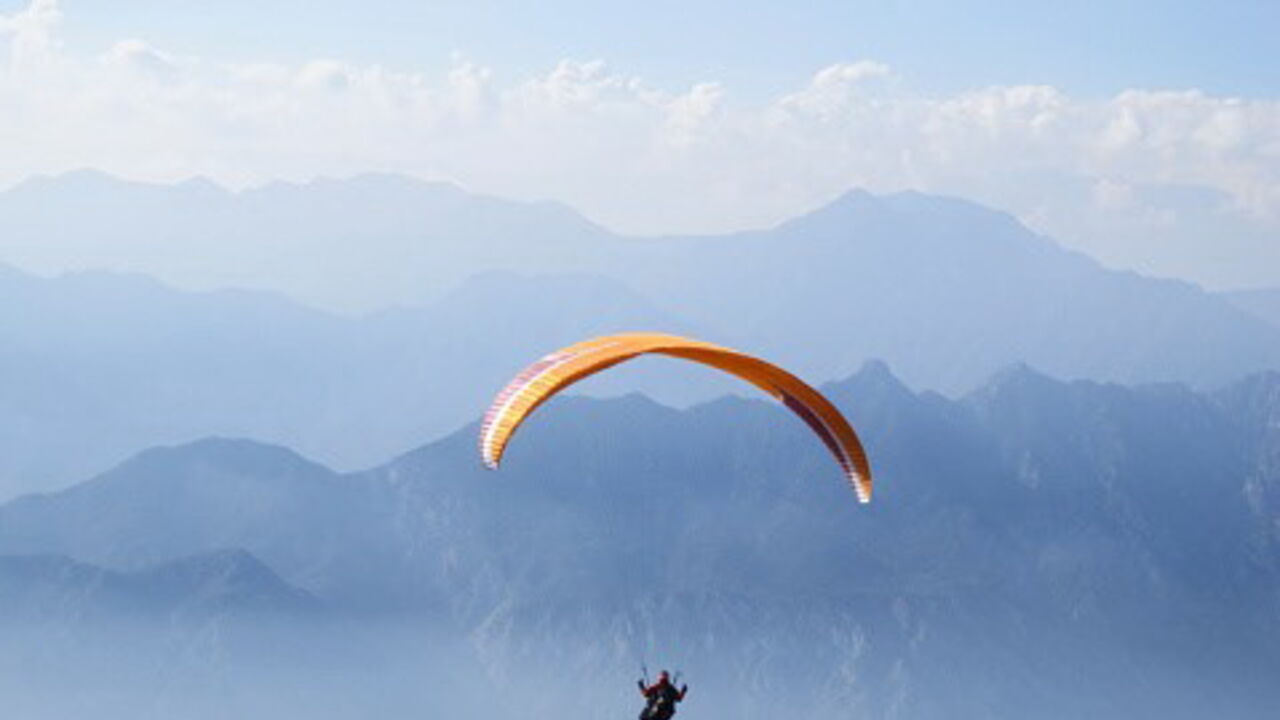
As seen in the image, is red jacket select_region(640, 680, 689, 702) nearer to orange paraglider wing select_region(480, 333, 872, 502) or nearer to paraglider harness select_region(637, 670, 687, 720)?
paraglider harness select_region(637, 670, 687, 720)

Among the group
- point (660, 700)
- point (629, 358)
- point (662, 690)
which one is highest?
point (629, 358)

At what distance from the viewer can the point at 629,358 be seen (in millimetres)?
39938

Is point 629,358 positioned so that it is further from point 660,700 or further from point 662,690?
point 660,700

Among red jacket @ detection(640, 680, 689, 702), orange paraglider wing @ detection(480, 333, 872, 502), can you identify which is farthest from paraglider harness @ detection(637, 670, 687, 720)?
orange paraglider wing @ detection(480, 333, 872, 502)

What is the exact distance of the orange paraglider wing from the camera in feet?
130

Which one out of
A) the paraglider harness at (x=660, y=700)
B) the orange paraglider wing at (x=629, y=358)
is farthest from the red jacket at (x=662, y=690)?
the orange paraglider wing at (x=629, y=358)

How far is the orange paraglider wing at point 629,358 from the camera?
3972cm

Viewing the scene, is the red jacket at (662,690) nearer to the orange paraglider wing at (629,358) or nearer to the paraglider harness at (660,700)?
the paraglider harness at (660,700)

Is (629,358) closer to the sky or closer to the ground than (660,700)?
closer to the sky

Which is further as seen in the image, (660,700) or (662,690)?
(660,700)

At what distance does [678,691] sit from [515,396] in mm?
8503

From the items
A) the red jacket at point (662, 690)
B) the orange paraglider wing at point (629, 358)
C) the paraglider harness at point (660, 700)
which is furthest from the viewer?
the orange paraglider wing at point (629, 358)

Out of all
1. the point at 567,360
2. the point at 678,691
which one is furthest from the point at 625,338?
the point at 678,691

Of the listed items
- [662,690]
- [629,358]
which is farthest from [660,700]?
[629,358]
